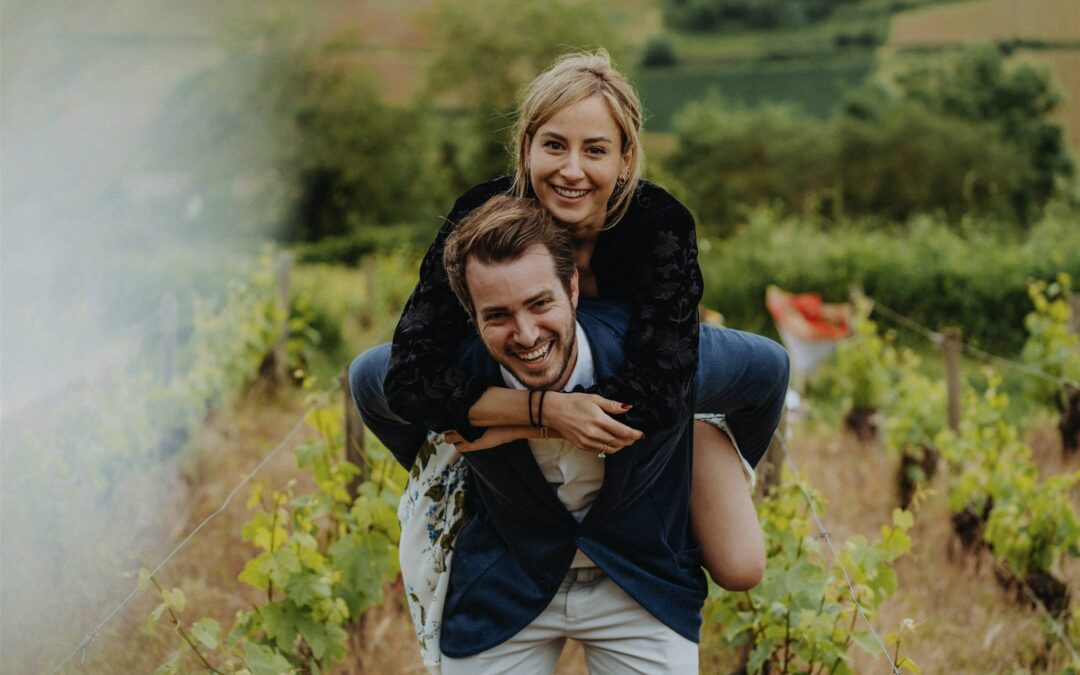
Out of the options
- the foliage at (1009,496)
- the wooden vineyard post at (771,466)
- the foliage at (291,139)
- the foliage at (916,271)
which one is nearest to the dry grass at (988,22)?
the foliage at (916,271)

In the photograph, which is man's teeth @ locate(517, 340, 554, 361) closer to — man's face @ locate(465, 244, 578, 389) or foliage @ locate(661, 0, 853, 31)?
man's face @ locate(465, 244, 578, 389)

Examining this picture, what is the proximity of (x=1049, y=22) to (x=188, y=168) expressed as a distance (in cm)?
2071

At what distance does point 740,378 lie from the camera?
7.56 ft

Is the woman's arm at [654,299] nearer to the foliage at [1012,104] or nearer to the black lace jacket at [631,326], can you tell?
the black lace jacket at [631,326]

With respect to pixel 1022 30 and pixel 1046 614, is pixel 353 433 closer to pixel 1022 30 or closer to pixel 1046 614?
pixel 1046 614

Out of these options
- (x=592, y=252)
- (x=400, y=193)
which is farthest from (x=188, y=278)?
(x=400, y=193)

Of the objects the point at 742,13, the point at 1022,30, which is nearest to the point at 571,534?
the point at 1022,30

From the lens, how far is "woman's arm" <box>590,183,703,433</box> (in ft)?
6.81

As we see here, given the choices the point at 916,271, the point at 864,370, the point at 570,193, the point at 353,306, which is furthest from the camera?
the point at 916,271

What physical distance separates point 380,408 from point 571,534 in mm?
544

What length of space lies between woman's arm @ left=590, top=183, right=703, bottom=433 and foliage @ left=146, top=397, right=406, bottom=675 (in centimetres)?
122

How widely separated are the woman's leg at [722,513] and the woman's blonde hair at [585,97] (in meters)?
0.57

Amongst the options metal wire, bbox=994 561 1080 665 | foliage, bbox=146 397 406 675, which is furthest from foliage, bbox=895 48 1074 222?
foliage, bbox=146 397 406 675

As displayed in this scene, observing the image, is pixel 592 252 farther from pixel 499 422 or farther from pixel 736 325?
pixel 736 325
